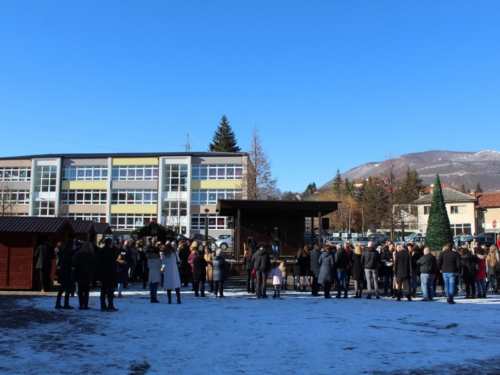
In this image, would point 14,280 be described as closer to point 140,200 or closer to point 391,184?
point 391,184

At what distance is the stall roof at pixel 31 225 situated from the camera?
1557 cm

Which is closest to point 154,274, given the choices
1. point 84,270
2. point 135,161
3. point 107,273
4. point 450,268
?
point 107,273

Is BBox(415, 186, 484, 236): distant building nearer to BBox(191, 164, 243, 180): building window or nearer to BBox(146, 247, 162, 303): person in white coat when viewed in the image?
BBox(191, 164, 243, 180): building window

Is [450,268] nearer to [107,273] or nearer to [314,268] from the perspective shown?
→ [314,268]

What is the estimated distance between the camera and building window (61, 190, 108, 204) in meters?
60.1

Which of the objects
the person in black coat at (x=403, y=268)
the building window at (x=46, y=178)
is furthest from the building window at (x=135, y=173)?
the person in black coat at (x=403, y=268)

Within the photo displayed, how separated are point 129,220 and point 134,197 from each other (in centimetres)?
294

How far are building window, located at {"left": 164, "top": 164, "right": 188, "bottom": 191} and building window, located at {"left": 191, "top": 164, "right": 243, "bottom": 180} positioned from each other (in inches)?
48.0

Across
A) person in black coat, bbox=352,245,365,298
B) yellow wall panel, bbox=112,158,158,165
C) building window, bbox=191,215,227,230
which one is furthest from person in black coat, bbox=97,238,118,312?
yellow wall panel, bbox=112,158,158,165

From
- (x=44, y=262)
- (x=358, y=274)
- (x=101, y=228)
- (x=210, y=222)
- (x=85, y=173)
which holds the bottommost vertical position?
(x=358, y=274)

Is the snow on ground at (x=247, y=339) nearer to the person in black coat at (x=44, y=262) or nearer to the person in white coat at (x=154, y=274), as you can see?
the person in white coat at (x=154, y=274)

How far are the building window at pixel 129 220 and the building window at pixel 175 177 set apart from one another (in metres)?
4.35

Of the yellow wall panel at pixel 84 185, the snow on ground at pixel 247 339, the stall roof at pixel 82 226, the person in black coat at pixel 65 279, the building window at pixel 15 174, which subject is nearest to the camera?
the snow on ground at pixel 247 339

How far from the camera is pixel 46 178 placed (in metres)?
60.7
